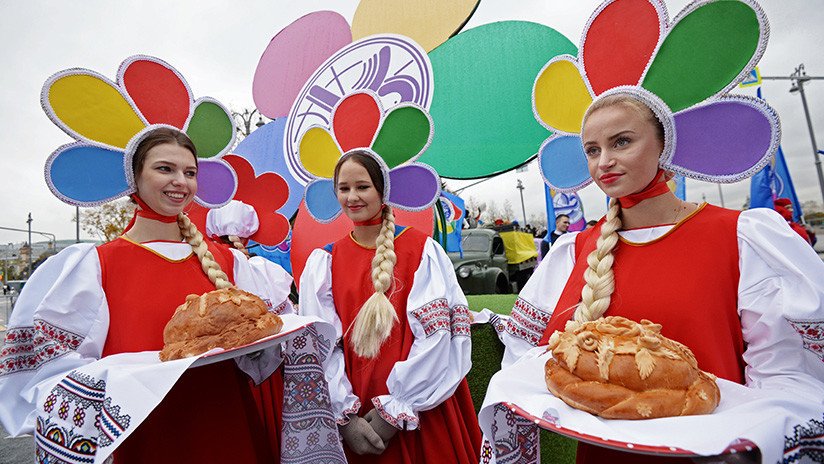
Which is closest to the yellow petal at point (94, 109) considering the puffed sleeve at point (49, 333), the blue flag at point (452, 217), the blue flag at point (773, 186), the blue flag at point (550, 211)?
the puffed sleeve at point (49, 333)

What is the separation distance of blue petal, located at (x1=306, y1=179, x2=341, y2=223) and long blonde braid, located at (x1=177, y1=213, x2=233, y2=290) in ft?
3.01

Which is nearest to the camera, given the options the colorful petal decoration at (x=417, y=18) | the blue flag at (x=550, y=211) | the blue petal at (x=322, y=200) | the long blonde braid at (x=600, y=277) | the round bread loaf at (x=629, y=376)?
the round bread loaf at (x=629, y=376)

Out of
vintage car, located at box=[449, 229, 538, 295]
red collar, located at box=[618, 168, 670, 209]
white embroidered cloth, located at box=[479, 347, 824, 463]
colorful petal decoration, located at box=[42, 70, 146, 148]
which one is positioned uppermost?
colorful petal decoration, located at box=[42, 70, 146, 148]

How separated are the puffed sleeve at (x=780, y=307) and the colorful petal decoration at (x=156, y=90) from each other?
7.62 ft

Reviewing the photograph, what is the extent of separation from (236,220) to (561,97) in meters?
3.88

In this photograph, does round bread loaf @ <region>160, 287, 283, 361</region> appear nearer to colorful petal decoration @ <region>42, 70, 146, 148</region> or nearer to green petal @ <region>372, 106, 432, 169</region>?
colorful petal decoration @ <region>42, 70, 146, 148</region>

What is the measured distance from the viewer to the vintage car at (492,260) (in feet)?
26.2

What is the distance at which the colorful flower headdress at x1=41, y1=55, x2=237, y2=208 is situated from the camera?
1846 millimetres

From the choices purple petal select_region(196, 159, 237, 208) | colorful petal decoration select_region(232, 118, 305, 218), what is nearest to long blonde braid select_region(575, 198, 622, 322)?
purple petal select_region(196, 159, 237, 208)

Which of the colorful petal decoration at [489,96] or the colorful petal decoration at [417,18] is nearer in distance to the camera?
the colorful petal decoration at [489,96]

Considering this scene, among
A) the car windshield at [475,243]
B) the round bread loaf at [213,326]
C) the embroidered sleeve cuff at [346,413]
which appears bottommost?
the car windshield at [475,243]

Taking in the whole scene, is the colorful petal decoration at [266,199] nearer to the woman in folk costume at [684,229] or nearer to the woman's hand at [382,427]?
the woman's hand at [382,427]

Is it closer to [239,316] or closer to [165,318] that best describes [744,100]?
[239,316]

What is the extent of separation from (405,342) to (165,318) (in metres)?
0.99
